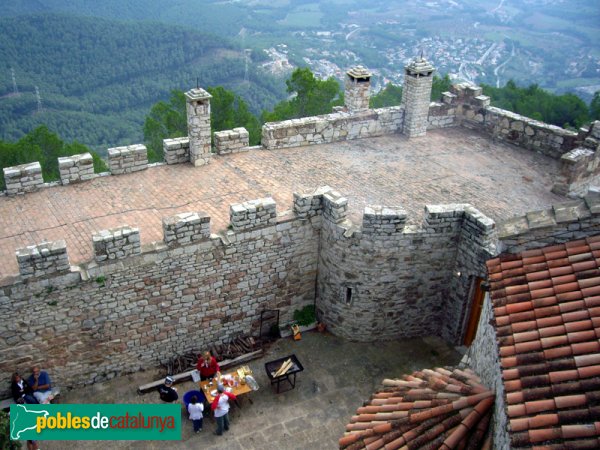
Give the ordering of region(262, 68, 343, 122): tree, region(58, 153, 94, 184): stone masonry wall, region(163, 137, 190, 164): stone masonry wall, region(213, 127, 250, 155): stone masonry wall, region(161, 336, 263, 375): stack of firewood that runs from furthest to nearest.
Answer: region(262, 68, 343, 122): tree, region(213, 127, 250, 155): stone masonry wall, region(163, 137, 190, 164): stone masonry wall, region(58, 153, 94, 184): stone masonry wall, region(161, 336, 263, 375): stack of firewood

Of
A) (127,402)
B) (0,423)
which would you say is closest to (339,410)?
(127,402)

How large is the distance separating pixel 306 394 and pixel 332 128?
8.72 m

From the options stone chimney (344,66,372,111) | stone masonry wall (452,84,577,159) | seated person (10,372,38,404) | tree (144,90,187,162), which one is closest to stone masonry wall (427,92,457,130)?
stone masonry wall (452,84,577,159)

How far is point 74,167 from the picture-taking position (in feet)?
53.3

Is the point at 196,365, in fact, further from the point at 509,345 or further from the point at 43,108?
the point at 43,108

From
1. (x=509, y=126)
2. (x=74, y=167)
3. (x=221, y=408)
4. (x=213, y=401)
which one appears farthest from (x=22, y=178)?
(x=509, y=126)

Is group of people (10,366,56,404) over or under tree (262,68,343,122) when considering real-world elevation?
under

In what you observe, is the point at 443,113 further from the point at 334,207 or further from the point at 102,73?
the point at 102,73

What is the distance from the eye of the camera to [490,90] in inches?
1229

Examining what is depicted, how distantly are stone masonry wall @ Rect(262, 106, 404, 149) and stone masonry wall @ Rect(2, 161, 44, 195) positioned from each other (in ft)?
21.4

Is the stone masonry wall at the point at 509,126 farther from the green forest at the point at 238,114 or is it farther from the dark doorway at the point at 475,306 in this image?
the dark doorway at the point at 475,306

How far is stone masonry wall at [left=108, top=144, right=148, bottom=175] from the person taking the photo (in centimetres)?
1675

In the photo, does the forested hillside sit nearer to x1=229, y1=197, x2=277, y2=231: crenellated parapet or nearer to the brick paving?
the brick paving

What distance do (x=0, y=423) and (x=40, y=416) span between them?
3.37 metres
